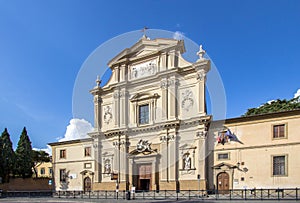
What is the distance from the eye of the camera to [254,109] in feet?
145

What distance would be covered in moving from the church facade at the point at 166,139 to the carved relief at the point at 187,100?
0.36 ft

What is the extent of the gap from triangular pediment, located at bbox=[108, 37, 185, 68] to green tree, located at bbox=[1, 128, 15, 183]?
62.3 ft

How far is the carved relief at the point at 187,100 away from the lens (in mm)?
31909

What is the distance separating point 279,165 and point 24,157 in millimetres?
34884

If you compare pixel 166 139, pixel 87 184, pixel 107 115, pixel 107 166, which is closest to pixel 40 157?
pixel 87 184

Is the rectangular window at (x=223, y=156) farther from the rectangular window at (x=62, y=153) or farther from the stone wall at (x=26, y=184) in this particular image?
the stone wall at (x=26, y=184)

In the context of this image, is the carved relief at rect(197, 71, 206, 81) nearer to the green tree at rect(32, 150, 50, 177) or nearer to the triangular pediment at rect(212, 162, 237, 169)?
the triangular pediment at rect(212, 162, 237, 169)

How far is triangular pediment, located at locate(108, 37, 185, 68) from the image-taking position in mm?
33906

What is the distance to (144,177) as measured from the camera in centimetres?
3388

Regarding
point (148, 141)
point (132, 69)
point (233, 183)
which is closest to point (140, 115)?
point (148, 141)

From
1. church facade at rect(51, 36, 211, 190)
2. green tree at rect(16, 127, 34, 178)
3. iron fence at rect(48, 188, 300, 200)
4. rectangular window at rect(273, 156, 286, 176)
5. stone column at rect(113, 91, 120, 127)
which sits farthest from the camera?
green tree at rect(16, 127, 34, 178)

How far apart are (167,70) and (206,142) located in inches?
364

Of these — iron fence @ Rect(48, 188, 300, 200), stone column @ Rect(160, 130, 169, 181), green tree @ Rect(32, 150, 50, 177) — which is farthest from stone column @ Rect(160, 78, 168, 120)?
green tree @ Rect(32, 150, 50, 177)

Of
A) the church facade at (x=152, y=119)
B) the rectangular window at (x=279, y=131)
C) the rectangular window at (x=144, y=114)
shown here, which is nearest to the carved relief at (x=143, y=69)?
the church facade at (x=152, y=119)
